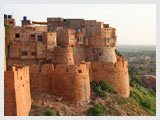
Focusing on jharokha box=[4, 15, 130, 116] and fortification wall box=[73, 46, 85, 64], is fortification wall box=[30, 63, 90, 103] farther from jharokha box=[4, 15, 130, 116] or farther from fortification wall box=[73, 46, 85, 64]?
fortification wall box=[73, 46, 85, 64]

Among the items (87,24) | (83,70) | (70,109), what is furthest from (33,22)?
(70,109)

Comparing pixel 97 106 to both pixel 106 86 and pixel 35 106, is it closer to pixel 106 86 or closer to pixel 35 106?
pixel 106 86

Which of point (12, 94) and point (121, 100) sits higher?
point (12, 94)

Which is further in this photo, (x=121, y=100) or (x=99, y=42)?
(x=99, y=42)

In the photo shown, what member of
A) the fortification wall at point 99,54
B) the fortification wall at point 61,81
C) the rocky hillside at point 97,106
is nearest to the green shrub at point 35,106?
the rocky hillside at point 97,106

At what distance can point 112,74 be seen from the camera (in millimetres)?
29266

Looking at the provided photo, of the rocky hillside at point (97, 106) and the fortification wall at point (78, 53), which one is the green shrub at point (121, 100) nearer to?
the rocky hillside at point (97, 106)

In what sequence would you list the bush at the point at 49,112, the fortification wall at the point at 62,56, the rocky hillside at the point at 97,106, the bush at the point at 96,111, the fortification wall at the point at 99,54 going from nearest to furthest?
the bush at the point at 49,112
the rocky hillside at the point at 97,106
the bush at the point at 96,111
the fortification wall at the point at 62,56
the fortification wall at the point at 99,54

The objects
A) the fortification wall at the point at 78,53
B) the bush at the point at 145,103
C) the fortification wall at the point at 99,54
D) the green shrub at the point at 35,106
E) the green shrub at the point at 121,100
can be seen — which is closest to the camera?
the green shrub at the point at 35,106

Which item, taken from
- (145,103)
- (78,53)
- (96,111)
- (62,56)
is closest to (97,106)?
(96,111)

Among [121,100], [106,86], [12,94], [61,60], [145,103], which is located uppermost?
[61,60]

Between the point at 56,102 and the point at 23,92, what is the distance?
4776mm

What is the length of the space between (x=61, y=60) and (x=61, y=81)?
2688 mm

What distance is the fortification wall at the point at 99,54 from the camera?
99.9ft
